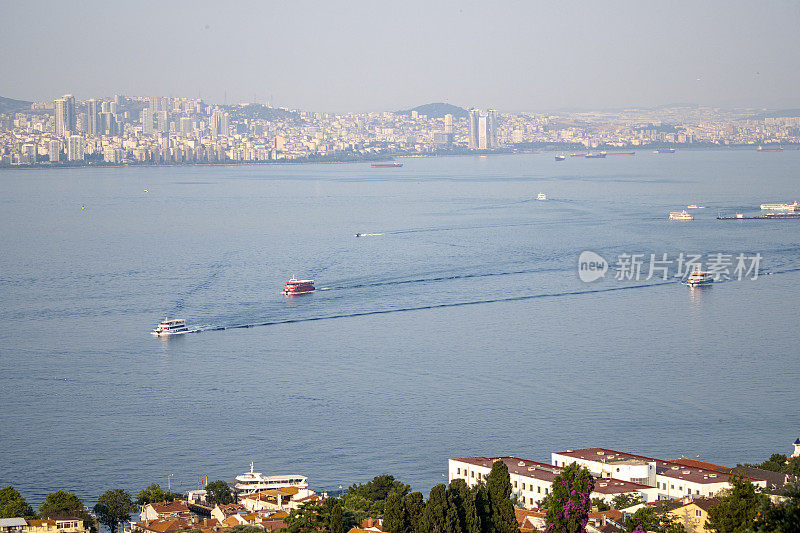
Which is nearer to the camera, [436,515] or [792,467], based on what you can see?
[436,515]

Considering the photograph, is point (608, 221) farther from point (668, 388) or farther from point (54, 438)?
point (54, 438)

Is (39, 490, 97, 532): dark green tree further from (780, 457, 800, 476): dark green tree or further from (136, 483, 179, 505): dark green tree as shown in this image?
(780, 457, 800, 476): dark green tree

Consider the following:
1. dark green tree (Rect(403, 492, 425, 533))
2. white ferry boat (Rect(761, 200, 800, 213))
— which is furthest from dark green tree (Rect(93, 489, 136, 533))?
white ferry boat (Rect(761, 200, 800, 213))

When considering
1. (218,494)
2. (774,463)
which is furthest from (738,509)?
(218,494)

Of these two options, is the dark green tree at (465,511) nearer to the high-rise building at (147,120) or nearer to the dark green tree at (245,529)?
the dark green tree at (245,529)

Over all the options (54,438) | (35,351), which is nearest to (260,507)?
(54,438)

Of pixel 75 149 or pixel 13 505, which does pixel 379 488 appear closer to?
pixel 13 505

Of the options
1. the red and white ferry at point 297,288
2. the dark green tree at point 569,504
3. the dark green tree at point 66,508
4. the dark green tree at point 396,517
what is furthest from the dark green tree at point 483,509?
the red and white ferry at point 297,288
